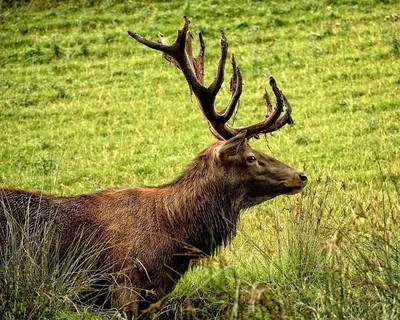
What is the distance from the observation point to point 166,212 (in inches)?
312

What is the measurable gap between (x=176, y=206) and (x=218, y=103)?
376 inches

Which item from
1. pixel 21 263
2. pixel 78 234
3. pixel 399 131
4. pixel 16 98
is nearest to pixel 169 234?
pixel 78 234

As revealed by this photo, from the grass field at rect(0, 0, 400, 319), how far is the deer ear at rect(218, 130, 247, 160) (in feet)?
2.46

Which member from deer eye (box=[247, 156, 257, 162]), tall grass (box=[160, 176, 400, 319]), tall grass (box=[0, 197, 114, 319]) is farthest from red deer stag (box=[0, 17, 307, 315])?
tall grass (box=[160, 176, 400, 319])

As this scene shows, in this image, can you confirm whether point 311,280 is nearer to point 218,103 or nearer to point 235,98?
point 235,98

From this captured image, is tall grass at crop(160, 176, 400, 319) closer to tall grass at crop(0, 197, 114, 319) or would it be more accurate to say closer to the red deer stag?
the red deer stag

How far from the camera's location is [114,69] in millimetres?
20312

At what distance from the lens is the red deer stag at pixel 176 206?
7574 millimetres

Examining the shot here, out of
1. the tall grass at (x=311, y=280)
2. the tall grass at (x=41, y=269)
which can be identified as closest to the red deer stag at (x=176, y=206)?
the tall grass at (x=41, y=269)

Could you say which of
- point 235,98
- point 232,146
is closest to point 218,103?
point 235,98

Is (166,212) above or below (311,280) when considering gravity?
above

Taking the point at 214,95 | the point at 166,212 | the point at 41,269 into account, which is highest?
the point at 214,95

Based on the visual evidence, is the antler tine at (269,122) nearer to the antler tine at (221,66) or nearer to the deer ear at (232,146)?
the deer ear at (232,146)

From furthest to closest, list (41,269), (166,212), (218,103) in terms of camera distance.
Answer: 1. (218,103)
2. (166,212)
3. (41,269)
